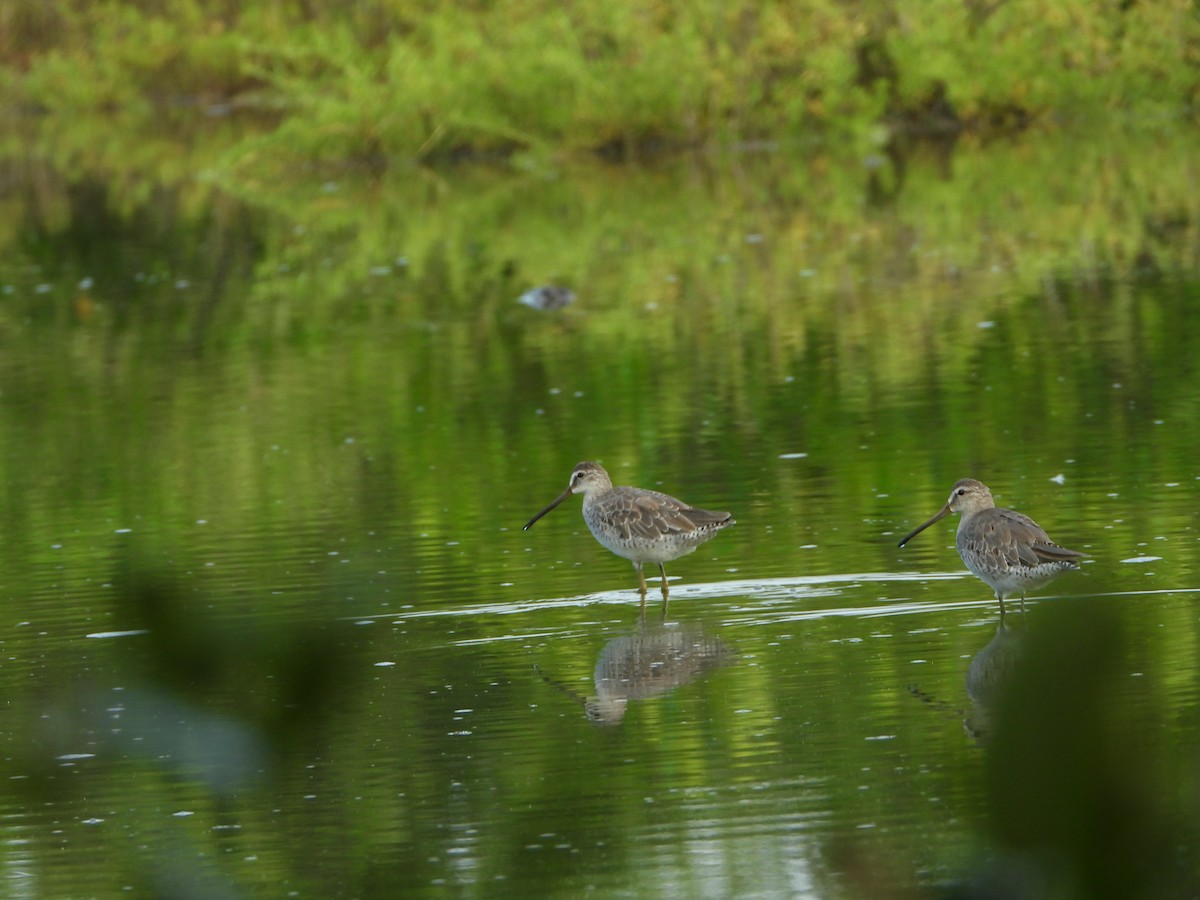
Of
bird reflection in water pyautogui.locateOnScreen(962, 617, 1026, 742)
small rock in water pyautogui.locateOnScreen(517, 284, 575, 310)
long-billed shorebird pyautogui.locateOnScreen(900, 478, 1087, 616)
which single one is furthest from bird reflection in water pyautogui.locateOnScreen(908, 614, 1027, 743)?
small rock in water pyautogui.locateOnScreen(517, 284, 575, 310)

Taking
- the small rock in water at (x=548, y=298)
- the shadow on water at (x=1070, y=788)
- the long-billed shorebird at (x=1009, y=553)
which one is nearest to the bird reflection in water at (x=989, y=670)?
the long-billed shorebird at (x=1009, y=553)

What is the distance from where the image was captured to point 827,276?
21703 mm

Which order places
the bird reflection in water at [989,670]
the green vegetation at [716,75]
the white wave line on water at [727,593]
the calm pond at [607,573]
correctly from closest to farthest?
1. the calm pond at [607,573]
2. the bird reflection in water at [989,670]
3. the white wave line on water at [727,593]
4. the green vegetation at [716,75]

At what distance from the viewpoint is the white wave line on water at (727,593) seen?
30.9ft

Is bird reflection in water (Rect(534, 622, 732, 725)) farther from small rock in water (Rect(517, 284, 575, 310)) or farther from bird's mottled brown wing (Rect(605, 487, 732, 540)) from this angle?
small rock in water (Rect(517, 284, 575, 310))

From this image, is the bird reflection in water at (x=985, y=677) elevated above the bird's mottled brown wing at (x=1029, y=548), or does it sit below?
below

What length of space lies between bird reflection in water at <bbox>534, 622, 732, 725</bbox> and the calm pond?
0.09ft

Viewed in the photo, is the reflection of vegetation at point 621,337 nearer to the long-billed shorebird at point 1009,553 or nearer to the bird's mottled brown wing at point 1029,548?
the long-billed shorebird at point 1009,553

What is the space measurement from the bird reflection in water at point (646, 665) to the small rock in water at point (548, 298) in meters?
11.7

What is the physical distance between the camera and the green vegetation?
119ft

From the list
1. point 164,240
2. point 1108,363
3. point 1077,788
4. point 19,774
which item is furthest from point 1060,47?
point 1077,788

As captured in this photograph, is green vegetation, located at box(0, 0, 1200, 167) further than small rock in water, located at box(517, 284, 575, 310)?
Yes

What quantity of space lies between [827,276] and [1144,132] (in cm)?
1658

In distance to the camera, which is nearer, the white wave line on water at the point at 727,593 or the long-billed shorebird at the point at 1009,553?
the long-billed shorebird at the point at 1009,553
